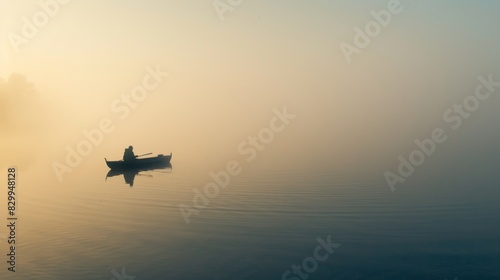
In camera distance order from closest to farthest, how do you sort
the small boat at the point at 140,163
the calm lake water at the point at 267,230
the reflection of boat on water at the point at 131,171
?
the calm lake water at the point at 267,230 → the reflection of boat on water at the point at 131,171 → the small boat at the point at 140,163

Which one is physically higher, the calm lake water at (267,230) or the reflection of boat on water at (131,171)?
the reflection of boat on water at (131,171)

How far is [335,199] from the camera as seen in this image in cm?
2616

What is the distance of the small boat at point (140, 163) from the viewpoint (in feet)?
139

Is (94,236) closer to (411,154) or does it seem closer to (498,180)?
(498,180)

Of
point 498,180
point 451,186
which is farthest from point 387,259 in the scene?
point 498,180

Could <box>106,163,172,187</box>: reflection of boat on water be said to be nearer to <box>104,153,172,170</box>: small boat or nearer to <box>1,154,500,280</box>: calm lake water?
<box>104,153,172,170</box>: small boat

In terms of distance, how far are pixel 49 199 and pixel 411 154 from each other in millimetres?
33352

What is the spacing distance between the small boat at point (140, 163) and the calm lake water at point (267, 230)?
8857mm

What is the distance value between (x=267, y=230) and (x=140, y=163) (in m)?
27.2

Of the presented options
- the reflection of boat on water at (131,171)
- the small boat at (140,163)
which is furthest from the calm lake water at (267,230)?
the small boat at (140,163)

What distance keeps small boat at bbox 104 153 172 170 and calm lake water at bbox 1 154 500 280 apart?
8.86m

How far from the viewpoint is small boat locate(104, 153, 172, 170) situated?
4238cm

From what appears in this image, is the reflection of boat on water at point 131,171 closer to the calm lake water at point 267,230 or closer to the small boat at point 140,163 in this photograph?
the small boat at point 140,163

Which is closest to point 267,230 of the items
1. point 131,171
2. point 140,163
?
point 131,171
